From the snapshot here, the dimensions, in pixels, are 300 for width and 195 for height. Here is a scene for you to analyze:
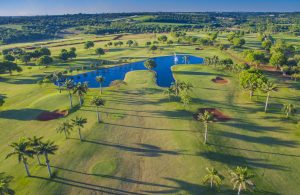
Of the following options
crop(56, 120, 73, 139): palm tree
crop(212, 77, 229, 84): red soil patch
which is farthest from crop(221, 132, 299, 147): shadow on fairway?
crop(212, 77, 229, 84): red soil patch

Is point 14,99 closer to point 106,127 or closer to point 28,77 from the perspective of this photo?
point 28,77

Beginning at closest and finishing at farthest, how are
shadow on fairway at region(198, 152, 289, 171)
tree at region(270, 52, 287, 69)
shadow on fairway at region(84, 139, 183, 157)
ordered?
shadow on fairway at region(198, 152, 289, 171)
shadow on fairway at region(84, 139, 183, 157)
tree at region(270, 52, 287, 69)

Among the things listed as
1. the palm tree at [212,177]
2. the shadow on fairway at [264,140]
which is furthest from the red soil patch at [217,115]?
the palm tree at [212,177]

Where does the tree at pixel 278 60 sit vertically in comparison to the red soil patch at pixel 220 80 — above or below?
above

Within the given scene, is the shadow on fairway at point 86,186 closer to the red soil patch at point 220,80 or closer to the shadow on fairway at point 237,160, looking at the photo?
the shadow on fairway at point 237,160

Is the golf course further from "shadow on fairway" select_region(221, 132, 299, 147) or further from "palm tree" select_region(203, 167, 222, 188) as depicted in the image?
"palm tree" select_region(203, 167, 222, 188)

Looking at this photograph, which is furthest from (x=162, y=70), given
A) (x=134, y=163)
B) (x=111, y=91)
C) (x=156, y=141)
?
(x=134, y=163)
